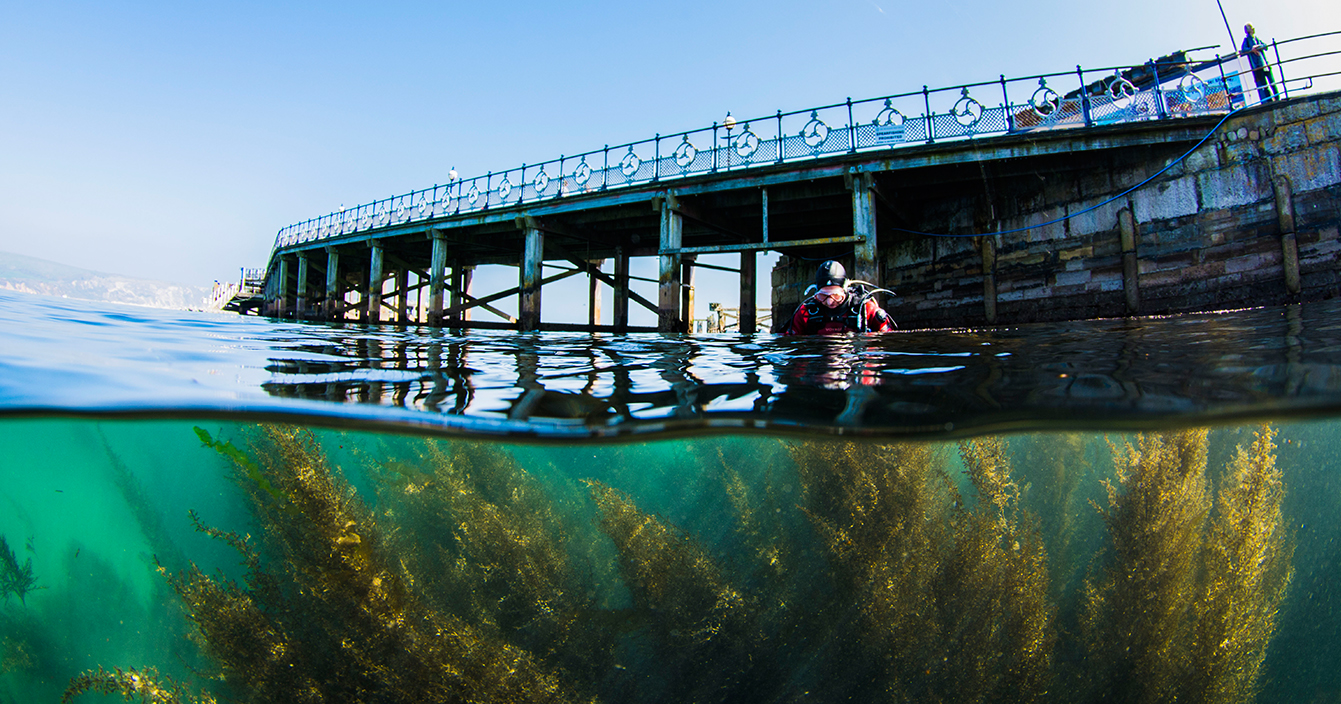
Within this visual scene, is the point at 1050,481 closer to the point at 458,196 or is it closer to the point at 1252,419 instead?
the point at 1252,419

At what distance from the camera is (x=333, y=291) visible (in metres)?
24.5

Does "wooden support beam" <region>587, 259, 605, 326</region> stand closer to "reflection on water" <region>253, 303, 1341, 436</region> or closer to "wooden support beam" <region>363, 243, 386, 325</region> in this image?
"wooden support beam" <region>363, 243, 386, 325</region>

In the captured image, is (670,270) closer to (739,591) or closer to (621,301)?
(621,301)

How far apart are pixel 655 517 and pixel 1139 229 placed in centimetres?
1160

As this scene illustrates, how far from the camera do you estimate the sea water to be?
3305 mm

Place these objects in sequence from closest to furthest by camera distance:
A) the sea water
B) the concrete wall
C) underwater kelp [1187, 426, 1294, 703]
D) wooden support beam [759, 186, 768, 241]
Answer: the sea water, underwater kelp [1187, 426, 1294, 703], the concrete wall, wooden support beam [759, 186, 768, 241]

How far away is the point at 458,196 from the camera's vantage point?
18781mm

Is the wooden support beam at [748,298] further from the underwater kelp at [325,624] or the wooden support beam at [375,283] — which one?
the wooden support beam at [375,283]

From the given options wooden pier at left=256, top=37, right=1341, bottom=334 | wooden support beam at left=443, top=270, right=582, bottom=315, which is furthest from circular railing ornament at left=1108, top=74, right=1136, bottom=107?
wooden support beam at left=443, top=270, right=582, bottom=315

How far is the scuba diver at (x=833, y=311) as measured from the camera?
7.77 meters

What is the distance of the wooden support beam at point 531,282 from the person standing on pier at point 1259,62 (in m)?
15.8

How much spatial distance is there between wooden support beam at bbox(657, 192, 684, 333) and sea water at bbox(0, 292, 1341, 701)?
21.6 feet

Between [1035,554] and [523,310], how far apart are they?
44.8ft

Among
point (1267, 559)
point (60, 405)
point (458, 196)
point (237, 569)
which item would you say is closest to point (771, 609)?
point (60, 405)
